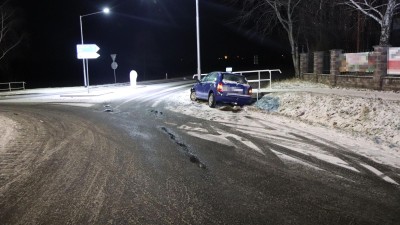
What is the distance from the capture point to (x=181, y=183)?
257 inches

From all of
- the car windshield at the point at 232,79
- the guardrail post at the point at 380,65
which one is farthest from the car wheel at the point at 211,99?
the guardrail post at the point at 380,65

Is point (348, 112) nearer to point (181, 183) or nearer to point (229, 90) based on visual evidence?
point (229, 90)

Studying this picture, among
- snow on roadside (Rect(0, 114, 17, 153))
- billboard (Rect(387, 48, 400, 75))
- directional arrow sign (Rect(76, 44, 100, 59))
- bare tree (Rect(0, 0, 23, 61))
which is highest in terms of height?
bare tree (Rect(0, 0, 23, 61))

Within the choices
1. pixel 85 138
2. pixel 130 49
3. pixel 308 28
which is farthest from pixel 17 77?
pixel 85 138

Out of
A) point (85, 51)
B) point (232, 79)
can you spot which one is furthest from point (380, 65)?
point (85, 51)

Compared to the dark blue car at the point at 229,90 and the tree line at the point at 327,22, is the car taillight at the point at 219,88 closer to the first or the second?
the dark blue car at the point at 229,90

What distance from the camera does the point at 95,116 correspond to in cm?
1571

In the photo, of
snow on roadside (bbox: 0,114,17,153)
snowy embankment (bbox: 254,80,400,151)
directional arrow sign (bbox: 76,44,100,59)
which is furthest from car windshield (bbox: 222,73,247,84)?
directional arrow sign (bbox: 76,44,100,59)

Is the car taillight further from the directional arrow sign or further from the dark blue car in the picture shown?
the directional arrow sign

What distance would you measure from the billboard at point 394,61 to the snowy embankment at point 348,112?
16.3 ft

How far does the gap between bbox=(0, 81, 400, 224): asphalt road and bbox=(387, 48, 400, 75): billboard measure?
989cm

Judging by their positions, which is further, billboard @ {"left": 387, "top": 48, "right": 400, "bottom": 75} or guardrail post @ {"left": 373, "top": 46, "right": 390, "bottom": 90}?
guardrail post @ {"left": 373, "top": 46, "right": 390, "bottom": 90}

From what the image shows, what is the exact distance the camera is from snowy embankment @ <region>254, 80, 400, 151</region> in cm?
1041

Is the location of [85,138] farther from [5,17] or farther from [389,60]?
[5,17]
